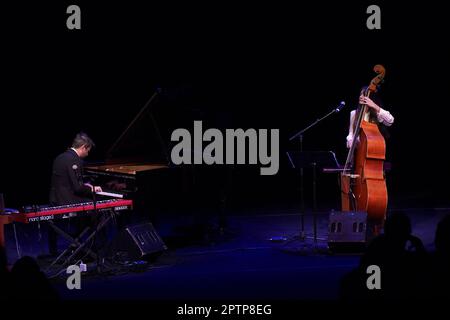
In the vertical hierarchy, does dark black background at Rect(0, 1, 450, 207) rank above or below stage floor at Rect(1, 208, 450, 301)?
above

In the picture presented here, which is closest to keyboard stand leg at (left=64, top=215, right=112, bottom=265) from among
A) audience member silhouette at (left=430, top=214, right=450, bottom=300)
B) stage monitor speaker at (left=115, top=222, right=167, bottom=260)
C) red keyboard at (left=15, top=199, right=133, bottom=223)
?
red keyboard at (left=15, top=199, right=133, bottom=223)

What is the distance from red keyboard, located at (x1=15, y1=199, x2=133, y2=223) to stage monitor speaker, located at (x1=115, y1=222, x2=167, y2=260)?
0.87ft

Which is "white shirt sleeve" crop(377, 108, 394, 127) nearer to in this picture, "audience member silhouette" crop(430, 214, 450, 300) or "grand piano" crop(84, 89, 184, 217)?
"grand piano" crop(84, 89, 184, 217)

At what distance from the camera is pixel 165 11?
8.54m

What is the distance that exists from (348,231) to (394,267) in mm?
2871

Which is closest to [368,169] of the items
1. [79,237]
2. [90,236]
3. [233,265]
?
[233,265]

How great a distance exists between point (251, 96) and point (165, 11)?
5.70 ft

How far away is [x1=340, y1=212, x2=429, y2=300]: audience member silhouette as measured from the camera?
3107 mm

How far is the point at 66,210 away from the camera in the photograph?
19.4ft

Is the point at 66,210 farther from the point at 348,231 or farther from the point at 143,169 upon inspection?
the point at 348,231

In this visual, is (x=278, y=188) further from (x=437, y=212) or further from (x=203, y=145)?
(x=203, y=145)

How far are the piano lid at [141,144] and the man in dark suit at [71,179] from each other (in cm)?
40

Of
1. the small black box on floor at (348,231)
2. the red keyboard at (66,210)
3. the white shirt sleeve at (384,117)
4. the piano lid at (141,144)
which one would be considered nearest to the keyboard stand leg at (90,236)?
the red keyboard at (66,210)
